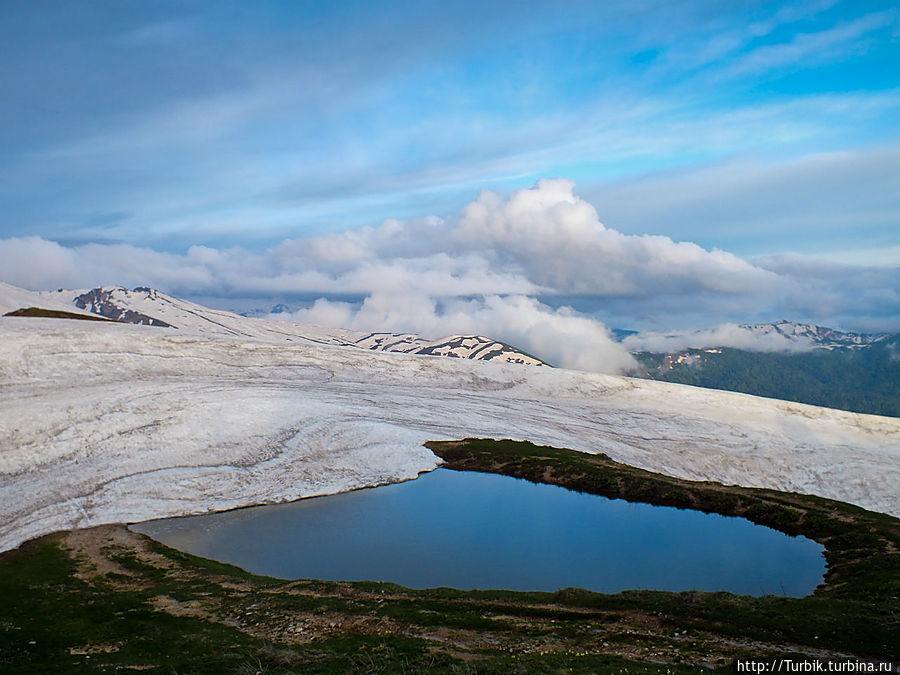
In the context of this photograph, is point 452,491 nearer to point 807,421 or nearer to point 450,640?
point 450,640

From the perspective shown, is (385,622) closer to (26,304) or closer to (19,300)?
(26,304)

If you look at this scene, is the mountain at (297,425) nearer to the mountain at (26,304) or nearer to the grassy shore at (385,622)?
the grassy shore at (385,622)

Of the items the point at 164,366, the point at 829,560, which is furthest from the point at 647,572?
the point at 164,366

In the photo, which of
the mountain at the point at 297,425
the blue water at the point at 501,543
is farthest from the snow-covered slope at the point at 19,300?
the blue water at the point at 501,543

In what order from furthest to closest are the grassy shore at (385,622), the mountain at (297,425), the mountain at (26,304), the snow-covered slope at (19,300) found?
the snow-covered slope at (19,300) < the mountain at (26,304) < the mountain at (297,425) < the grassy shore at (385,622)

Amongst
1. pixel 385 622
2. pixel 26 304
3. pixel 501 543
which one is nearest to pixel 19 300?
pixel 26 304

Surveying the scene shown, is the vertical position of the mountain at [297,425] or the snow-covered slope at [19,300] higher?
the snow-covered slope at [19,300]

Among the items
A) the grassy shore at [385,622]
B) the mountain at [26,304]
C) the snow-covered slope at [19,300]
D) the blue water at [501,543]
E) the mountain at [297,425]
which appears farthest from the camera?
the snow-covered slope at [19,300]
